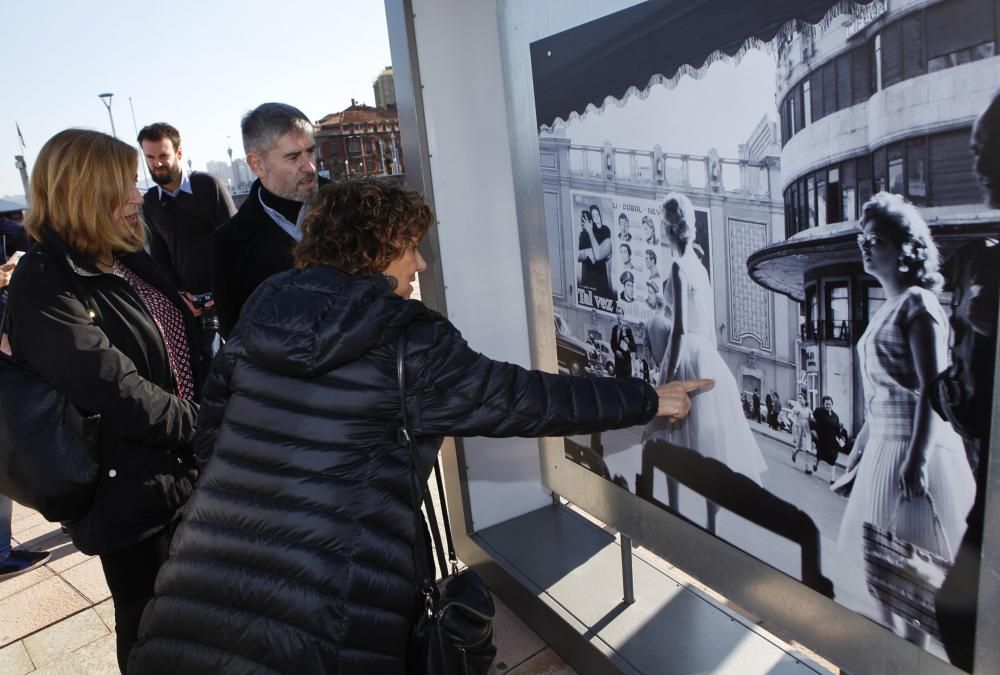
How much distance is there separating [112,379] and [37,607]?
7.54 ft

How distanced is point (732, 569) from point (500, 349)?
1364 millimetres

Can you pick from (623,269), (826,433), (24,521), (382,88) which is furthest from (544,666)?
(382,88)

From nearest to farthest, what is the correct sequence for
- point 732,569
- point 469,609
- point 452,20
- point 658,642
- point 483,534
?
1. point 469,609
2. point 732,569
3. point 658,642
4. point 452,20
5. point 483,534

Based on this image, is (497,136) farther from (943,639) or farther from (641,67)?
(943,639)

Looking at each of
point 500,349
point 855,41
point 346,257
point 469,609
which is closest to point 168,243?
point 500,349

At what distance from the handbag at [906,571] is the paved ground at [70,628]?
1494 millimetres

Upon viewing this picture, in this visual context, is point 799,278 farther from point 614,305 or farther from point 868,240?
point 614,305

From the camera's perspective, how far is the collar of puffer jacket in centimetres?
154

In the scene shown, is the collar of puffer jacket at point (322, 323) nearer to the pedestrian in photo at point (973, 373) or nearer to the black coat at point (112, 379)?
the black coat at point (112, 379)

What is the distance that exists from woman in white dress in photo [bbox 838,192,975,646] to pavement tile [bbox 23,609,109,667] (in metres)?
3.31

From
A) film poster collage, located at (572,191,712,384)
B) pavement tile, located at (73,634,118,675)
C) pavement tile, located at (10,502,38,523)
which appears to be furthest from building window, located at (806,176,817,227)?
pavement tile, located at (10,502,38,523)

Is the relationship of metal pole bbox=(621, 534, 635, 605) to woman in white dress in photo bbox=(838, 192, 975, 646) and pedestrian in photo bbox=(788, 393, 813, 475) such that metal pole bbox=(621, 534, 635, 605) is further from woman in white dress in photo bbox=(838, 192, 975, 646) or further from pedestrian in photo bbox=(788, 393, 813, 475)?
woman in white dress in photo bbox=(838, 192, 975, 646)

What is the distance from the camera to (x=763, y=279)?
1.81 meters

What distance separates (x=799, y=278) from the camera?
1.68 metres
